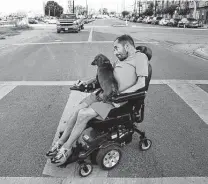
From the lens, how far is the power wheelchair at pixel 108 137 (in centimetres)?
307

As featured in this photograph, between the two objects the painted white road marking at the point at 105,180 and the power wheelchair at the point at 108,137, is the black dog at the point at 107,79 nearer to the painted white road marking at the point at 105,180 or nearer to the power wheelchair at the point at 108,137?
the power wheelchair at the point at 108,137

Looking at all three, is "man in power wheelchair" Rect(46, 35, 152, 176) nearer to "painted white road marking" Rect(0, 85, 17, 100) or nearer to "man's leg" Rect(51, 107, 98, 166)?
"man's leg" Rect(51, 107, 98, 166)

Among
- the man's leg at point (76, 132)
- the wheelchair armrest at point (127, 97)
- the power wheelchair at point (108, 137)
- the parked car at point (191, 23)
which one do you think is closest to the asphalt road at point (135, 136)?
the power wheelchair at point (108, 137)

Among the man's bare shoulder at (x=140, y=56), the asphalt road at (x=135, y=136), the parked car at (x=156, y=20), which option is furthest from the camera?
the parked car at (x=156, y=20)

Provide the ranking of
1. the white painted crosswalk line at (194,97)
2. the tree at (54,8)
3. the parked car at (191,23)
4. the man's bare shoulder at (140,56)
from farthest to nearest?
the tree at (54,8) < the parked car at (191,23) < the white painted crosswalk line at (194,97) < the man's bare shoulder at (140,56)

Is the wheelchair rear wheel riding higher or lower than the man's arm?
lower

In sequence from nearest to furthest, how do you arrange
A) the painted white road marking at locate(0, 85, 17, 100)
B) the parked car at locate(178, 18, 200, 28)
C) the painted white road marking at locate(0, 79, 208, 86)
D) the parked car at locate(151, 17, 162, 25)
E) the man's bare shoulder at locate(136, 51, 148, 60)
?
the man's bare shoulder at locate(136, 51, 148, 60), the painted white road marking at locate(0, 85, 17, 100), the painted white road marking at locate(0, 79, 208, 86), the parked car at locate(178, 18, 200, 28), the parked car at locate(151, 17, 162, 25)

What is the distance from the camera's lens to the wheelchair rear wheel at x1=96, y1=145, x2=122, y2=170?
10.1 feet

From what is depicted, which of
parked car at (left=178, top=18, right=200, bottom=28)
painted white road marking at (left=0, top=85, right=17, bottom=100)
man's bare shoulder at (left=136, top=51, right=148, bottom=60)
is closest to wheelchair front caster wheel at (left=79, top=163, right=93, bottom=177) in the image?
man's bare shoulder at (left=136, top=51, right=148, bottom=60)

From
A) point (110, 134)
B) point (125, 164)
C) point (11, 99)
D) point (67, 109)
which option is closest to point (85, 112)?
point (110, 134)

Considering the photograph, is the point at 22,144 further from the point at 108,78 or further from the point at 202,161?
the point at 202,161

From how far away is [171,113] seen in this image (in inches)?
197

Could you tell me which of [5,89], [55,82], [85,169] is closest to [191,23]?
[55,82]

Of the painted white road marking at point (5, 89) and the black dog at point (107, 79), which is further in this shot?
the painted white road marking at point (5, 89)
